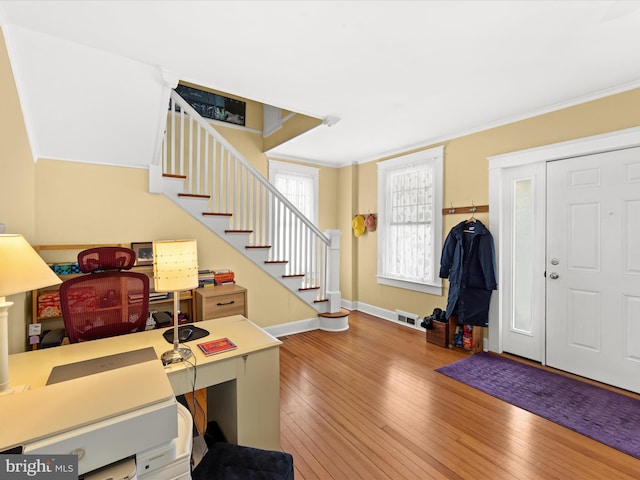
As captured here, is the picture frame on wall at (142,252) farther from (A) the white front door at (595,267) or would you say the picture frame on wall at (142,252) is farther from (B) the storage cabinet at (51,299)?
(A) the white front door at (595,267)

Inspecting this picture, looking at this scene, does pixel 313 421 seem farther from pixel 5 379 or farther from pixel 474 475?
pixel 5 379

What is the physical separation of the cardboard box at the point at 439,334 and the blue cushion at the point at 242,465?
8.98ft

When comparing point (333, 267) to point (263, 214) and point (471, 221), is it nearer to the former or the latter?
point (263, 214)

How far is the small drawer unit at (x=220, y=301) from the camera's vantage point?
308cm

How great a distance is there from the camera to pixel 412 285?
4379 millimetres

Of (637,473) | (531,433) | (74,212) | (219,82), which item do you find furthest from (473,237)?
(74,212)

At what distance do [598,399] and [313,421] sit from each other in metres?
2.32

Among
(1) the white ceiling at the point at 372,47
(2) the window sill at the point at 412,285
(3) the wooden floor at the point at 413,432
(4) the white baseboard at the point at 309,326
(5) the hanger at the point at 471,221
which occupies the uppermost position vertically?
(1) the white ceiling at the point at 372,47

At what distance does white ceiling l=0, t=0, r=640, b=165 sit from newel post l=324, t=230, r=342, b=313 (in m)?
1.68

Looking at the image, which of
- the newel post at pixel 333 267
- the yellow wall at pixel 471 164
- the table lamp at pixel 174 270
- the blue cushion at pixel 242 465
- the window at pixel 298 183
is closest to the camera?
the blue cushion at pixel 242 465

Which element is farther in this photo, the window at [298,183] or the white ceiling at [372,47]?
the window at [298,183]

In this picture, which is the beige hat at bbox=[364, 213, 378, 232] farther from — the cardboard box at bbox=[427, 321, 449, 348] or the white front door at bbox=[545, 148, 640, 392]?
the white front door at bbox=[545, 148, 640, 392]

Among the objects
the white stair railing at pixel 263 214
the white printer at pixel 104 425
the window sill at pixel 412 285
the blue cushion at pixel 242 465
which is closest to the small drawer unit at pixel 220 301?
the white stair railing at pixel 263 214

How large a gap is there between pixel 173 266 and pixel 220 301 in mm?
1681
